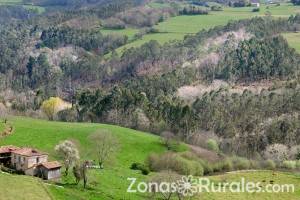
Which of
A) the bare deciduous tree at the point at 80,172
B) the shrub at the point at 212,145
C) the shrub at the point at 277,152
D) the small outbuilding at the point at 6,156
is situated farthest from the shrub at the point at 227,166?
the small outbuilding at the point at 6,156

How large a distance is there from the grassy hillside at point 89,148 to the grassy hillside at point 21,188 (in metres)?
2.30

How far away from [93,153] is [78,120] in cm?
5578

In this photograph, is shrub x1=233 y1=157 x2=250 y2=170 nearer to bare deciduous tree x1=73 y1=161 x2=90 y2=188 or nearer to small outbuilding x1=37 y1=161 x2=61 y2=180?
bare deciduous tree x1=73 y1=161 x2=90 y2=188

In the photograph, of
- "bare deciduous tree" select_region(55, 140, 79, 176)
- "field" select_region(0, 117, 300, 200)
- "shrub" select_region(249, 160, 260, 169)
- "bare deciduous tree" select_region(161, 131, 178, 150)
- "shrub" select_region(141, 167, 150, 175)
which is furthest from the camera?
"bare deciduous tree" select_region(161, 131, 178, 150)

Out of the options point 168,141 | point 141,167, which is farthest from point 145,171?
point 168,141

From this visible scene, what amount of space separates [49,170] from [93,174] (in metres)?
8.65

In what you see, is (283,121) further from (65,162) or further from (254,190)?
(65,162)

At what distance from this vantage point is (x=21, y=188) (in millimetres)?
73812

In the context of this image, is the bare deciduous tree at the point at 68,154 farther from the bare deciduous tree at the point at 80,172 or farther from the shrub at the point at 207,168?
the shrub at the point at 207,168

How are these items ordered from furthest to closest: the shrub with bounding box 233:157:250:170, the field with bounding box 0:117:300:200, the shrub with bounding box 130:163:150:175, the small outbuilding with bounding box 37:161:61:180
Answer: the shrub with bounding box 233:157:250:170
the shrub with bounding box 130:163:150:175
the small outbuilding with bounding box 37:161:61:180
the field with bounding box 0:117:300:200

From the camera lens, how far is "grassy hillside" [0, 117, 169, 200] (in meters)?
81.1

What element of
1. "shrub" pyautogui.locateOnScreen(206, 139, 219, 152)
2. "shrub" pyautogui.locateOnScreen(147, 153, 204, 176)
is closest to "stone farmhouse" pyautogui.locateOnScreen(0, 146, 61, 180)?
"shrub" pyautogui.locateOnScreen(147, 153, 204, 176)

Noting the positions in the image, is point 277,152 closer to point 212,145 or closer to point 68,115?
point 212,145

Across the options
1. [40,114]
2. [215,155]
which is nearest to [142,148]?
[215,155]
